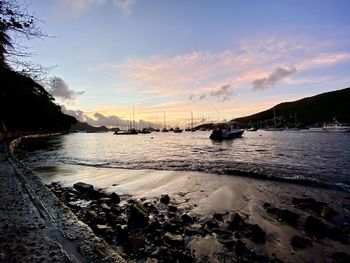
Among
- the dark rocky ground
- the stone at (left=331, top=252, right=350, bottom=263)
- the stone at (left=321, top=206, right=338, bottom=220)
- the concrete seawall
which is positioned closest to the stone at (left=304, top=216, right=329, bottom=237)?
the dark rocky ground

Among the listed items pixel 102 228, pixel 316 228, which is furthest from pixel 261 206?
pixel 102 228

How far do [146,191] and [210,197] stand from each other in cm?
311

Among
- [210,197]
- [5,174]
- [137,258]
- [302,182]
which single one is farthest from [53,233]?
[302,182]

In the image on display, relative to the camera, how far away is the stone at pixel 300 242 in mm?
7703

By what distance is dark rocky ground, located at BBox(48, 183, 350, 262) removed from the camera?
701 cm

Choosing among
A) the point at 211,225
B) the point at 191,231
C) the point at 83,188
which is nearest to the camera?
the point at 191,231

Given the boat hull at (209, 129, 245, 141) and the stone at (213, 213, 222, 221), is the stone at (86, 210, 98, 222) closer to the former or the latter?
the stone at (213, 213, 222, 221)

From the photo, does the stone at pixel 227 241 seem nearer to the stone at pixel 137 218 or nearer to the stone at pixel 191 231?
the stone at pixel 191 231

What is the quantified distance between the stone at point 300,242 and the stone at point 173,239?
8.77 feet

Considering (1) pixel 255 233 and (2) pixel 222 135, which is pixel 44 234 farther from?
(2) pixel 222 135

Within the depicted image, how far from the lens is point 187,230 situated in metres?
8.58

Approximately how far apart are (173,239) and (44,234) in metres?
2.95

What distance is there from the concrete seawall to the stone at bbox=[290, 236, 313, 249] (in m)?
4.53

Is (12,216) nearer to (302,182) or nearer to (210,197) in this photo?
(210,197)
